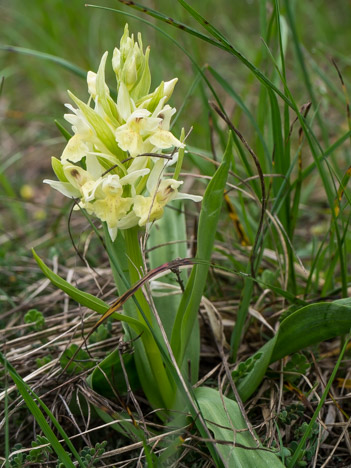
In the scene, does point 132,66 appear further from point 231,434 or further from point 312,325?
point 231,434

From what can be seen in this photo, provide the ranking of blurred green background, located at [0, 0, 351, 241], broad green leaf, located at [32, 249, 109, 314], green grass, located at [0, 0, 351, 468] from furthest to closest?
blurred green background, located at [0, 0, 351, 241]
green grass, located at [0, 0, 351, 468]
broad green leaf, located at [32, 249, 109, 314]

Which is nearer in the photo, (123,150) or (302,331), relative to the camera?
(123,150)

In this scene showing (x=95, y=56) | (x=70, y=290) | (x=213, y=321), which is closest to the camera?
(x=70, y=290)

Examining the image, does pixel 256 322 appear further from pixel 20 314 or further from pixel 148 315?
pixel 20 314

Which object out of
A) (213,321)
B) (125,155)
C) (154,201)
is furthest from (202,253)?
(213,321)

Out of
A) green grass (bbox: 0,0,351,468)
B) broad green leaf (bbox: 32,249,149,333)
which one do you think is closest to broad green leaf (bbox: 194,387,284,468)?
green grass (bbox: 0,0,351,468)

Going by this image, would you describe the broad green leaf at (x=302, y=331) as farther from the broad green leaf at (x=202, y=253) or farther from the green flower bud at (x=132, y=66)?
the green flower bud at (x=132, y=66)

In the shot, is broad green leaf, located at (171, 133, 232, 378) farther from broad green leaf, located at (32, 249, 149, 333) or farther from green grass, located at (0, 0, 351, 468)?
broad green leaf, located at (32, 249, 149, 333)

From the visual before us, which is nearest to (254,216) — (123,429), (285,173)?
(285,173)

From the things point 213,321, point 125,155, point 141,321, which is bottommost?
point 213,321
